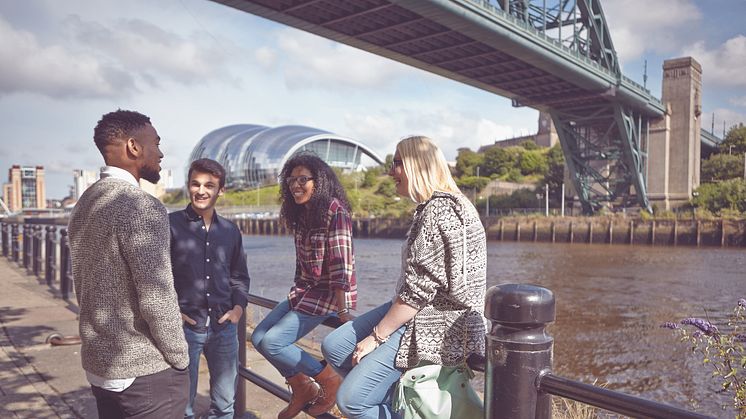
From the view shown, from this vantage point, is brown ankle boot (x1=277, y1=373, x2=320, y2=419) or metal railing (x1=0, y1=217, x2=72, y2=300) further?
metal railing (x1=0, y1=217, x2=72, y2=300)

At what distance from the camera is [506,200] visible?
2073 inches

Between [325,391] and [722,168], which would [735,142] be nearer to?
[722,168]

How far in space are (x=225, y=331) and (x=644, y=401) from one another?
187 cm

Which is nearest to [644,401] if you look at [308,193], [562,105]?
[308,193]

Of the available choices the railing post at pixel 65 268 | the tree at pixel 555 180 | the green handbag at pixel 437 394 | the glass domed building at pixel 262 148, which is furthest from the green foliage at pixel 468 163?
the green handbag at pixel 437 394

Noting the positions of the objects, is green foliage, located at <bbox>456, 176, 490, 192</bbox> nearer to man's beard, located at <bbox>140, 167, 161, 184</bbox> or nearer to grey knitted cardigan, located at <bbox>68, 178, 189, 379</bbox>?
man's beard, located at <bbox>140, 167, 161, 184</bbox>

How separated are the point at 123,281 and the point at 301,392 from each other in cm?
105

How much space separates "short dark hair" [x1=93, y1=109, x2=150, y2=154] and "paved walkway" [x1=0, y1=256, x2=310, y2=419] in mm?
1935

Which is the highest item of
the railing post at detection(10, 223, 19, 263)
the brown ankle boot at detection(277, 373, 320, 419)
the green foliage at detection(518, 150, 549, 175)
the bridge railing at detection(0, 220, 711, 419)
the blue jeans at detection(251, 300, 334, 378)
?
the green foliage at detection(518, 150, 549, 175)

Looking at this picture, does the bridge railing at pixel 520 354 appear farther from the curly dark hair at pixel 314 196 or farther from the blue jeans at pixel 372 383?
the curly dark hair at pixel 314 196

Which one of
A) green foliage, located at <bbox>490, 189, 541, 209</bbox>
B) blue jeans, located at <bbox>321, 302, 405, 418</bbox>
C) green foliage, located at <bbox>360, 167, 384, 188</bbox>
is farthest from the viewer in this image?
green foliage, located at <bbox>360, 167, 384, 188</bbox>

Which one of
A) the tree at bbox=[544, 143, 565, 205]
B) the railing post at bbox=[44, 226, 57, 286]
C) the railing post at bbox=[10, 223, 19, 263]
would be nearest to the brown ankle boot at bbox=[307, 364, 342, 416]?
the railing post at bbox=[44, 226, 57, 286]

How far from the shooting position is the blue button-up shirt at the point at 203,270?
2582 millimetres

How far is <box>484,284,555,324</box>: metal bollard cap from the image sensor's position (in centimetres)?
150
